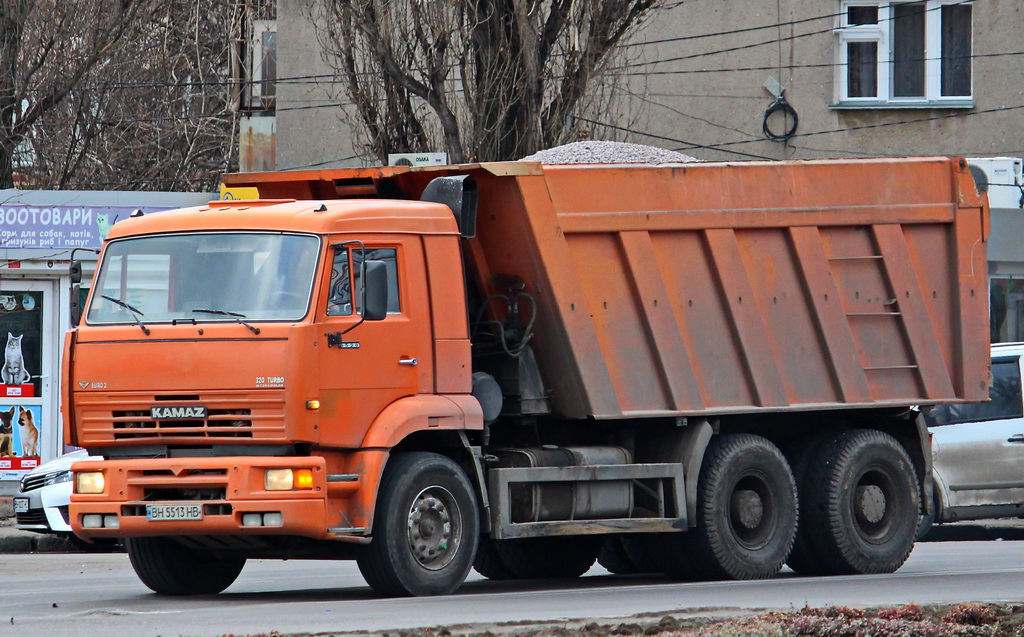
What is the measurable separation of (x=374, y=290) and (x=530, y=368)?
1737 millimetres

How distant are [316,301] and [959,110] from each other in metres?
15.9

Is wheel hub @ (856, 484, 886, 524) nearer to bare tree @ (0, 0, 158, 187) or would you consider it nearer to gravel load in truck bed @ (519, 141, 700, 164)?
gravel load in truck bed @ (519, 141, 700, 164)

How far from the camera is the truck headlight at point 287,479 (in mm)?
9992

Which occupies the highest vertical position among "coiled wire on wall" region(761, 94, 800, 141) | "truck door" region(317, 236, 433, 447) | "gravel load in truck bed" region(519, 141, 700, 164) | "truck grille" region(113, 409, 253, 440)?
"coiled wire on wall" region(761, 94, 800, 141)

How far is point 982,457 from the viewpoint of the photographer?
16234 mm

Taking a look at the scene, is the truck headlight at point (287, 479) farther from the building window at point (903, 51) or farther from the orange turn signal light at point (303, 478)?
the building window at point (903, 51)

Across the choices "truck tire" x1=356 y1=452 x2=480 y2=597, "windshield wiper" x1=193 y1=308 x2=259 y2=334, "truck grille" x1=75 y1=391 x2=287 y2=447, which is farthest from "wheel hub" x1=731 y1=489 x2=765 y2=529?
"windshield wiper" x1=193 y1=308 x2=259 y2=334

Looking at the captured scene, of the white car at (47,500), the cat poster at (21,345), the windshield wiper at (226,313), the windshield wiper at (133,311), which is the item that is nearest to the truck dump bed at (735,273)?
the windshield wiper at (226,313)

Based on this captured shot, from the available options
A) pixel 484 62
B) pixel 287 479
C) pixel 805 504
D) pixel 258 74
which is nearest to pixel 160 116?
pixel 258 74

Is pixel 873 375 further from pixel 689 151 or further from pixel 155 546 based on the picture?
pixel 689 151

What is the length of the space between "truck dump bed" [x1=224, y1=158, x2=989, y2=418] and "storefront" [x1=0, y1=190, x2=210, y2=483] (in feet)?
28.9

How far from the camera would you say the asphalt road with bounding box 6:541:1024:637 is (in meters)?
8.91

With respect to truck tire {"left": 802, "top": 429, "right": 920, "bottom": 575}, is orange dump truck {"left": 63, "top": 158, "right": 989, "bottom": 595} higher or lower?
higher

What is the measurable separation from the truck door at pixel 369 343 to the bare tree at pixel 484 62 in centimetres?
860
